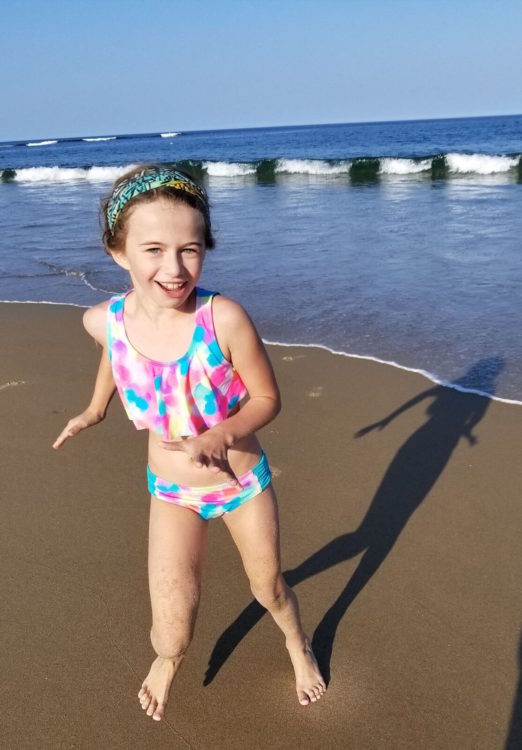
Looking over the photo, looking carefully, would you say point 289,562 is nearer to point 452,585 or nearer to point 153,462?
point 452,585

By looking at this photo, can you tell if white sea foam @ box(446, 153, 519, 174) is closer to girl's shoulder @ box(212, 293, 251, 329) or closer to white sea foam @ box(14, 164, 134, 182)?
white sea foam @ box(14, 164, 134, 182)

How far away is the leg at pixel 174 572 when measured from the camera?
215 cm

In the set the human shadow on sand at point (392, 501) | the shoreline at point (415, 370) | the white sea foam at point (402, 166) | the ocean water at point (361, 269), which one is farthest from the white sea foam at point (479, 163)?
the human shadow on sand at point (392, 501)

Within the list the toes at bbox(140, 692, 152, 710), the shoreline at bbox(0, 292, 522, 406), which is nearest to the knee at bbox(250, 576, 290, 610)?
the toes at bbox(140, 692, 152, 710)

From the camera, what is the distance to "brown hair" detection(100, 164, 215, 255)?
1959 millimetres

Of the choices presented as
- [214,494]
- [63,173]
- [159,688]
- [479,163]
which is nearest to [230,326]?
[214,494]

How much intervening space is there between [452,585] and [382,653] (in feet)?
1.61

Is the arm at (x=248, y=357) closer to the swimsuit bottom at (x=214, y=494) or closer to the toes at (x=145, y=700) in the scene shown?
the swimsuit bottom at (x=214, y=494)

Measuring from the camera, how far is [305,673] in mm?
2412

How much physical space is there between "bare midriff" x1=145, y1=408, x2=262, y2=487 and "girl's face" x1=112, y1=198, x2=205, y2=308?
476mm

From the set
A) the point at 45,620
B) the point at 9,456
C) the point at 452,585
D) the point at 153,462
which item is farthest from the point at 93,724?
the point at 9,456

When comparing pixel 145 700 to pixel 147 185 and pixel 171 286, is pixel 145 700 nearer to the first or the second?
pixel 171 286

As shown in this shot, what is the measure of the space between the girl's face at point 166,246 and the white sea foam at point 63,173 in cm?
3092

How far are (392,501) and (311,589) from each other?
2.51 ft
